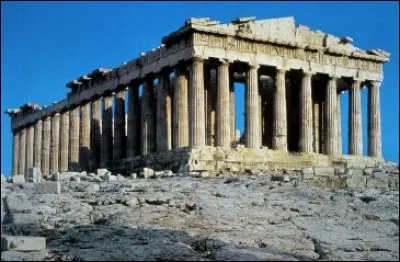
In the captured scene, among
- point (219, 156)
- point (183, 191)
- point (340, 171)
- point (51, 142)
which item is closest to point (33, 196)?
point (183, 191)

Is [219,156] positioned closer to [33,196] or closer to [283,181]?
[283,181]

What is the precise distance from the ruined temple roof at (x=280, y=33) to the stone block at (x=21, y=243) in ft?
78.3

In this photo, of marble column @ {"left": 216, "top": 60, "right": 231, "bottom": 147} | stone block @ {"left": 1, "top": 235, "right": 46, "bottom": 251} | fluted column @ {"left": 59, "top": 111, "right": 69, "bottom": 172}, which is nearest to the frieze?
marble column @ {"left": 216, "top": 60, "right": 231, "bottom": 147}

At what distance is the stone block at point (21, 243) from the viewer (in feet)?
54.5

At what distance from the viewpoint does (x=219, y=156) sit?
127 ft

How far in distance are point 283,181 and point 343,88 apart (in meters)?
23.6

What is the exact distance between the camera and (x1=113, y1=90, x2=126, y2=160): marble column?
49562 mm

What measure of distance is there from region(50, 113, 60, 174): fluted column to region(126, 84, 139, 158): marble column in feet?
36.1

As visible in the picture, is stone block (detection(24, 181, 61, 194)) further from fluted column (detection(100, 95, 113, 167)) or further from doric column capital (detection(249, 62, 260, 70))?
fluted column (detection(100, 95, 113, 167))

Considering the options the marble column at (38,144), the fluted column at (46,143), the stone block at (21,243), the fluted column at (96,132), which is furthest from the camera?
the marble column at (38,144)

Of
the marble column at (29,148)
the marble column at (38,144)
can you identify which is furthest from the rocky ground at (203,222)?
the marble column at (29,148)

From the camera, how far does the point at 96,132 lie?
176 ft

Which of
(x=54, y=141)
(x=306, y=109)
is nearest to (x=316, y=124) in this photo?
(x=306, y=109)

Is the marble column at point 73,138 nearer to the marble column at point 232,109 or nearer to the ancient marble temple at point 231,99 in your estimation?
the ancient marble temple at point 231,99
